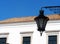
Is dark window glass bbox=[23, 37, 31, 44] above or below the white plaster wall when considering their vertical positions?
below

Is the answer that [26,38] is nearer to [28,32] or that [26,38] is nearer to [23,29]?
[28,32]

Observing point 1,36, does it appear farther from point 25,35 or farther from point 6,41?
point 25,35

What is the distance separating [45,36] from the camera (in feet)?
63.4

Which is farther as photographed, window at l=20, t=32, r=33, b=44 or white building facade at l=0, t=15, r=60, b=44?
window at l=20, t=32, r=33, b=44

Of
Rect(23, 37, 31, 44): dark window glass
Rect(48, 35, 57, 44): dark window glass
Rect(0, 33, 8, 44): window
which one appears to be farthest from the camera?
Rect(0, 33, 8, 44): window

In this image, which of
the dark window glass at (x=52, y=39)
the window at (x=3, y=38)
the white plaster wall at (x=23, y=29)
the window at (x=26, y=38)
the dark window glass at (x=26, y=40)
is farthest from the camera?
the window at (x=3, y=38)

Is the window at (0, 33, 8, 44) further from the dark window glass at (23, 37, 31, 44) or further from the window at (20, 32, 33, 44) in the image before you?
the dark window glass at (23, 37, 31, 44)

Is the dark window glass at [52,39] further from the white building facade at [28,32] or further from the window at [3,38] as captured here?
the window at [3,38]

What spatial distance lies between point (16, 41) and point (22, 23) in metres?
1.64

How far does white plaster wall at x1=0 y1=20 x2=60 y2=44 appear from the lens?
19234mm

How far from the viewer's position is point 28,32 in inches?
780

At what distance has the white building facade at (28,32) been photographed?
19.1 metres

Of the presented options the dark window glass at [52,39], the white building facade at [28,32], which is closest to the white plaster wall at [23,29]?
the white building facade at [28,32]

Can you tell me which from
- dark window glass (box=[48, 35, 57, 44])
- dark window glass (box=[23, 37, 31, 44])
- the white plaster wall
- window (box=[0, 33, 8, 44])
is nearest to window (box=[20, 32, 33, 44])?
dark window glass (box=[23, 37, 31, 44])
